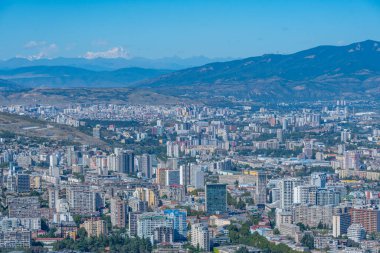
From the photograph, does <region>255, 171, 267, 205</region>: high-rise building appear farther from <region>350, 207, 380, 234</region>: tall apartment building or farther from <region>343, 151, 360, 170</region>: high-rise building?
<region>343, 151, 360, 170</region>: high-rise building

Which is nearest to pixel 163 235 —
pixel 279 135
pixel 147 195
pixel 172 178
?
pixel 147 195

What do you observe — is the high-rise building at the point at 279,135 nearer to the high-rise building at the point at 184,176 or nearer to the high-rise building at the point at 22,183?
the high-rise building at the point at 184,176

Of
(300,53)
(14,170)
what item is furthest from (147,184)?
Answer: (300,53)

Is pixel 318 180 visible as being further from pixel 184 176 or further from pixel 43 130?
pixel 43 130

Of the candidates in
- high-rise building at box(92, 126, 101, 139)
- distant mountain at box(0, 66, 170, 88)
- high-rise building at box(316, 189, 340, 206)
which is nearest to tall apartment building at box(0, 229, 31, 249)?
high-rise building at box(316, 189, 340, 206)

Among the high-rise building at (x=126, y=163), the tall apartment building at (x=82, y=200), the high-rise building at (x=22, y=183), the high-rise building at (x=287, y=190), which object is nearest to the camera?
the tall apartment building at (x=82, y=200)

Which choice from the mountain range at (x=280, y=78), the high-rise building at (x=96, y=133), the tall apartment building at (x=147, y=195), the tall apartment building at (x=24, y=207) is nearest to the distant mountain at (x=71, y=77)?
the mountain range at (x=280, y=78)
